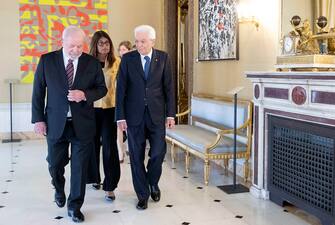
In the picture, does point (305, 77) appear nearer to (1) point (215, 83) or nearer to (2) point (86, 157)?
(2) point (86, 157)

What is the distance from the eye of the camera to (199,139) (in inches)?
212

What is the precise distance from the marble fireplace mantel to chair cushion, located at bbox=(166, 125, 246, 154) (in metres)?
0.42

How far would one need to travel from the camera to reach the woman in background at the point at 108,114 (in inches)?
170

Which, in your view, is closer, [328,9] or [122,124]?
[122,124]

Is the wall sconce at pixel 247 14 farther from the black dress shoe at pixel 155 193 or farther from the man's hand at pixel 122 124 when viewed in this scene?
the black dress shoe at pixel 155 193

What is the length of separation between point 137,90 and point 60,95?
75 cm

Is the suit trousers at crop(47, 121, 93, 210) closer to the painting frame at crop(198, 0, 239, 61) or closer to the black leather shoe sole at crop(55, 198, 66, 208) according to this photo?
the black leather shoe sole at crop(55, 198, 66, 208)

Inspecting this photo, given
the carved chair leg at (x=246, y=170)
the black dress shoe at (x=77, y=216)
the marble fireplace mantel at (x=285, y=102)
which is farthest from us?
the carved chair leg at (x=246, y=170)

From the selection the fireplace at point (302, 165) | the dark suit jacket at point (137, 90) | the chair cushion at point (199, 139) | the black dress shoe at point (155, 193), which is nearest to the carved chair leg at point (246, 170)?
A: the chair cushion at point (199, 139)

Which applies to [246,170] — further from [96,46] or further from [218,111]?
[96,46]

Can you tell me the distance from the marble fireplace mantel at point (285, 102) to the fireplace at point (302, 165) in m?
0.08

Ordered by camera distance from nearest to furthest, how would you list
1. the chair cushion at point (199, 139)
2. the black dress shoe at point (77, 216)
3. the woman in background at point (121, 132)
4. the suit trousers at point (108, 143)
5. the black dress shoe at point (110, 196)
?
1. the black dress shoe at point (77, 216)
2. the suit trousers at point (108, 143)
3. the black dress shoe at point (110, 196)
4. the chair cushion at point (199, 139)
5. the woman in background at point (121, 132)

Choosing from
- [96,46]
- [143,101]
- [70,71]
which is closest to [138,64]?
[143,101]

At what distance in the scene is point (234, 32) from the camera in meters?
5.83
